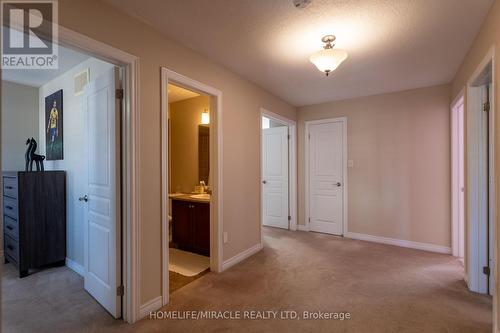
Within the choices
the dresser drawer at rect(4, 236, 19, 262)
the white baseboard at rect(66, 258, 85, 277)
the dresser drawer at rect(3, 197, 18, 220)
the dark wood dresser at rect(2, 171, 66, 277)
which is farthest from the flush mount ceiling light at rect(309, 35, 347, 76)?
the dresser drawer at rect(4, 236, 19, 262)

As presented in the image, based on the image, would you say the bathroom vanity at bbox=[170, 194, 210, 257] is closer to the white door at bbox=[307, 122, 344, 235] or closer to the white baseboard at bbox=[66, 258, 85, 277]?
the white baseboard at bbox=[66, 258, 85, 277]

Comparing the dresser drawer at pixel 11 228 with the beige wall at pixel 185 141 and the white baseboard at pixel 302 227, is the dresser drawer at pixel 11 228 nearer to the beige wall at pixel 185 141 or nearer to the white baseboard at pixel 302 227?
the beige wall at pixel 185 141

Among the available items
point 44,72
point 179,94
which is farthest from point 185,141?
point 44,72

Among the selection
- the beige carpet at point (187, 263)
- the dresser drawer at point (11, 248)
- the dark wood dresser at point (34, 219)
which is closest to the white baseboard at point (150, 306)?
the beige carpet at point (187, 263)

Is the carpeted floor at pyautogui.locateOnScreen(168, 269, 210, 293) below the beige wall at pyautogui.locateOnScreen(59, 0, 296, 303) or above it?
below

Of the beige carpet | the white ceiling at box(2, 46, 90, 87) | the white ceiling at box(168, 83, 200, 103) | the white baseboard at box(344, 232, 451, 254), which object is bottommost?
the beige carpet

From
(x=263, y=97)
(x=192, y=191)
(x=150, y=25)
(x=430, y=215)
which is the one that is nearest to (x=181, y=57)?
(x=150, y=25)

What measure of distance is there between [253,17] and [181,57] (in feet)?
2.74

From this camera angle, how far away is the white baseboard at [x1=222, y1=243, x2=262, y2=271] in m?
3.06

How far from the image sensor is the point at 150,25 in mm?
2162

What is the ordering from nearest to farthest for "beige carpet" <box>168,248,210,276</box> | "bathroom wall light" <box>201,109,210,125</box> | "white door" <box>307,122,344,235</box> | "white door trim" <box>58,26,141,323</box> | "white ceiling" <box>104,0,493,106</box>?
"white ceiling" <box>104,0,493,106</box>, "white door trim" <box>58,26,141,323</box>, "beige carpet" <box>168,248,210,276</box>, "bathroom wall light" <box>201,109,210,125</box>, "white door" <box>307,122,344,235</box>

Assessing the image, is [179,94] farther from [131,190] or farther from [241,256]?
[241,256]

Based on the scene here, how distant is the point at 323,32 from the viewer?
227 cm

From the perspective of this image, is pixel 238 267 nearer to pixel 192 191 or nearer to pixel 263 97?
pixel 192 191
